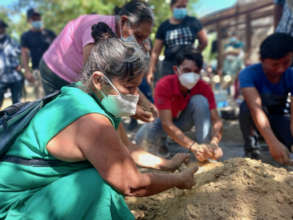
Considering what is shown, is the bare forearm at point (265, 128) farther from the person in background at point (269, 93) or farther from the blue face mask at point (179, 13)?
the blue face mask at point (179, 13)

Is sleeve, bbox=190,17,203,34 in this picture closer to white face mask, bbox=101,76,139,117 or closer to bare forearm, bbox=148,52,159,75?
bare forearm, bbox=148,52,159,75

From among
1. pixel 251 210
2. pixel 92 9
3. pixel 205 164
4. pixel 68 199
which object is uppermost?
pixel 92 9

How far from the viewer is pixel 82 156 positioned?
47.4 inches

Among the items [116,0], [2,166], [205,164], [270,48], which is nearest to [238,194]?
[205,164]

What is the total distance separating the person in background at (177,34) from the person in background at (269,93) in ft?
4.09

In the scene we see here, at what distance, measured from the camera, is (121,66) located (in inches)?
52.0

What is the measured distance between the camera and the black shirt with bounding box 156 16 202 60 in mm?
3811

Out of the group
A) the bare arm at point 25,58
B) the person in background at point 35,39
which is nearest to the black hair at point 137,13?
the bare arm at point 25,58

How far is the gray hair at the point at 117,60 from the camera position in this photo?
4.33 ft

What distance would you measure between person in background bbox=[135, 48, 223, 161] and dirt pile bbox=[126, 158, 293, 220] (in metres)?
0.74

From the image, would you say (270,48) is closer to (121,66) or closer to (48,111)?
(121,66)

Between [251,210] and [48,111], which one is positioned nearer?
[48,111]

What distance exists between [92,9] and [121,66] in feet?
25.5

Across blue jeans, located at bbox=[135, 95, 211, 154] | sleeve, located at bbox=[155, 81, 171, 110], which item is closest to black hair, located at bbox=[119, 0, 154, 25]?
sleeve, located at bbox=[155, 81, 171, 110]
